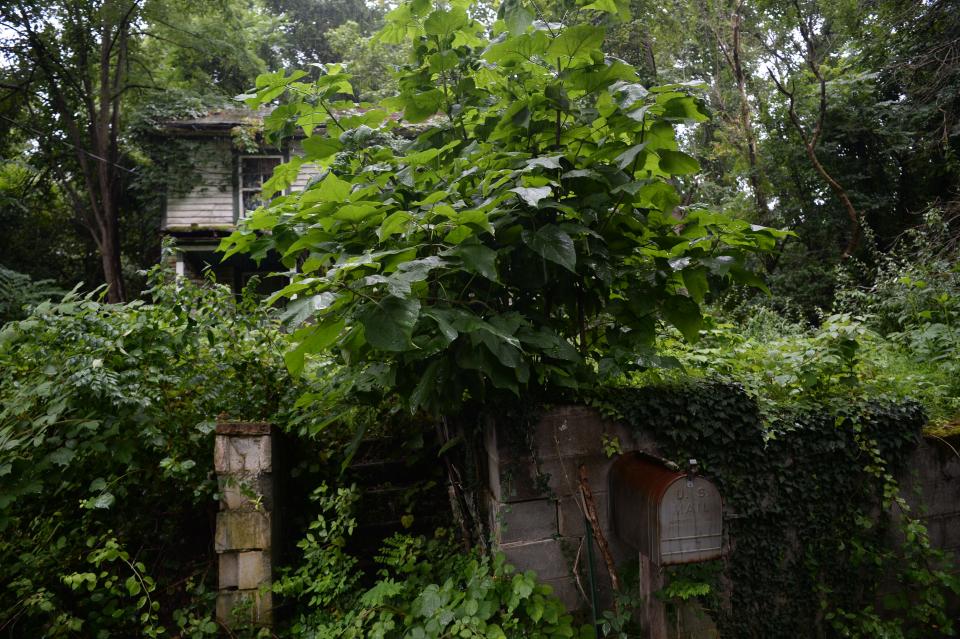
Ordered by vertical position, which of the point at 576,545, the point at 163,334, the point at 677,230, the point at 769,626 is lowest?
the point at 769,626

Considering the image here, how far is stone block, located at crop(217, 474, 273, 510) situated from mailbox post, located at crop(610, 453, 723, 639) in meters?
1.92

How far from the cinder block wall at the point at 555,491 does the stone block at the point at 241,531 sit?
4.10 ft

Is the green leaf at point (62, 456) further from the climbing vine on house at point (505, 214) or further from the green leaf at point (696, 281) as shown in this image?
the green leaf at point (696, 281)

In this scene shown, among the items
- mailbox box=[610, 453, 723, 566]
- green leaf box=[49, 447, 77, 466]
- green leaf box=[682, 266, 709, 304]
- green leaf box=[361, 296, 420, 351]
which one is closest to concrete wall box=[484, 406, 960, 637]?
mailbox box=[610, 453, 723, 566]

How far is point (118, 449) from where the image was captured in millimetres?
2955

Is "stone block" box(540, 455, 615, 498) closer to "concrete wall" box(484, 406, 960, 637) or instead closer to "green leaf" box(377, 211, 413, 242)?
"concrete wall" box(484, 406, 960, 637)

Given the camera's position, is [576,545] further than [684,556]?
Yes

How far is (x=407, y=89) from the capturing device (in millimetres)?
2832

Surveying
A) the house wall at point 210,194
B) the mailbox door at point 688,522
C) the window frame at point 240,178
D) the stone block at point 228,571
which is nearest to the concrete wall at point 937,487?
the mailbox door at point 688,522

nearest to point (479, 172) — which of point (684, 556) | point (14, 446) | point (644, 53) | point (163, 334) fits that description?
point (684, 556)

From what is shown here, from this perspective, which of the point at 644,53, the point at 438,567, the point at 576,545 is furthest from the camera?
the point at 644,53

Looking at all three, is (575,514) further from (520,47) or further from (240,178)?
(240,178)

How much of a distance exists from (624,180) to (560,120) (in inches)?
18.6

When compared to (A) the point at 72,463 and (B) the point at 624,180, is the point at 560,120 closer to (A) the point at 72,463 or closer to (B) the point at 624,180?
(B) the point at 624,180
